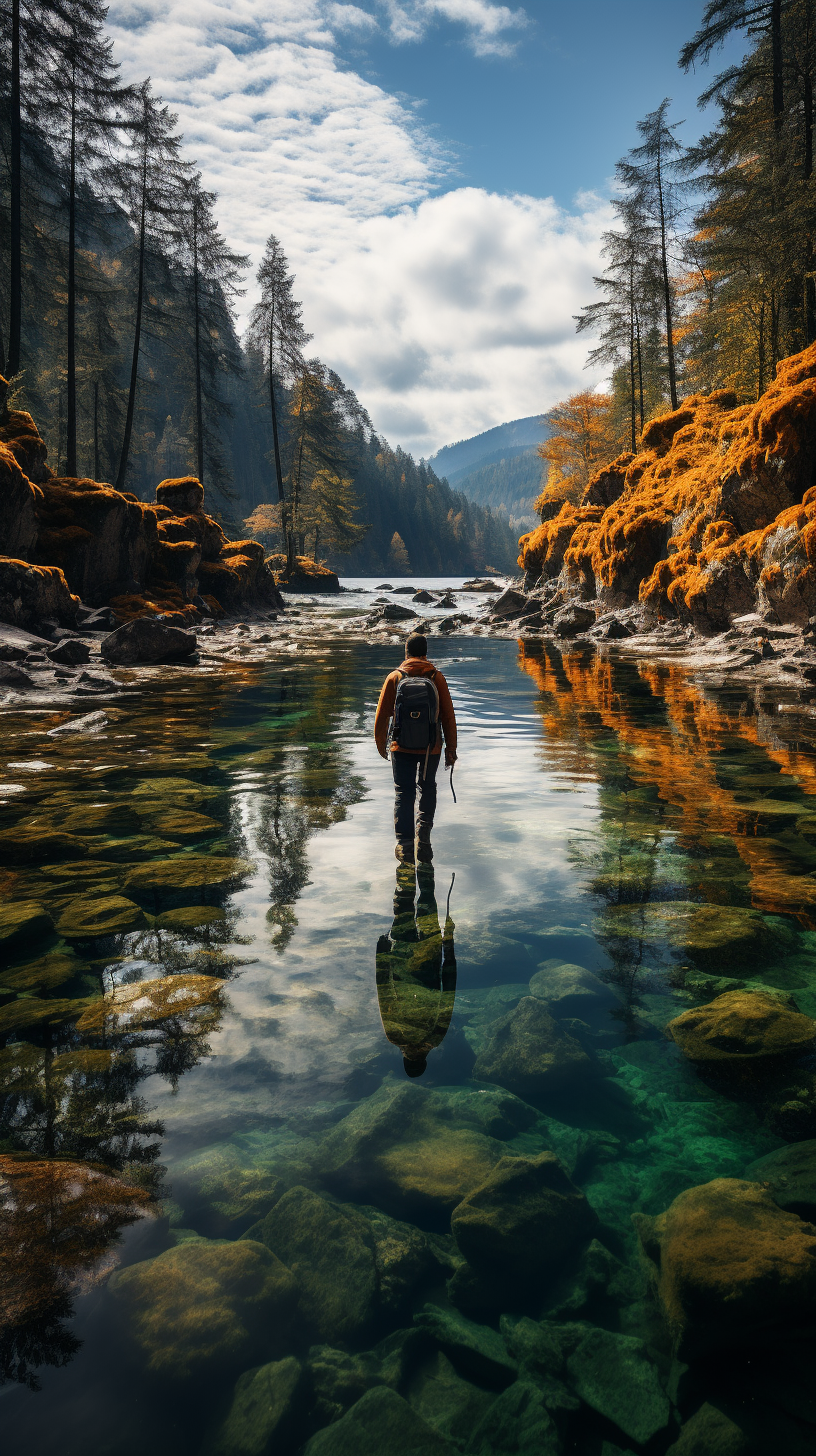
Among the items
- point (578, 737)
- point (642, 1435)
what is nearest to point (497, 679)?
point (578, 737)

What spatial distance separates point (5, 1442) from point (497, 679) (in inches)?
689

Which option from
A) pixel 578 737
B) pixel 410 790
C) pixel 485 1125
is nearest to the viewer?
pixel 485 1125

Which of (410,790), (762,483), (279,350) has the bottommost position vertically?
(410,790)

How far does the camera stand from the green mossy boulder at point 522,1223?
259 cm

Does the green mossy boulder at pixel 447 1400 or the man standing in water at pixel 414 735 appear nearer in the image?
the green mossy boulder at pixel 447 1400

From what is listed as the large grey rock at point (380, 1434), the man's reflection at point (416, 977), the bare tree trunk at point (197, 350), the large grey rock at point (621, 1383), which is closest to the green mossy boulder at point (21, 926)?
the man's reflection at point (416, 977)

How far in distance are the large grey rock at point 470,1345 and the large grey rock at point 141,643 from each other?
1792cm

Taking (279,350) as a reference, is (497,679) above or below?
below

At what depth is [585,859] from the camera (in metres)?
6.34

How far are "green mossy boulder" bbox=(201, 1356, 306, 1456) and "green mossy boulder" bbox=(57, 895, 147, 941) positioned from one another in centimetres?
323

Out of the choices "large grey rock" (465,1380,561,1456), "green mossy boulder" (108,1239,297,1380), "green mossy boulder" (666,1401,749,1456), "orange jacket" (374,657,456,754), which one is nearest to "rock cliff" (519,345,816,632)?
"orange jacket" (374,657,456,754)

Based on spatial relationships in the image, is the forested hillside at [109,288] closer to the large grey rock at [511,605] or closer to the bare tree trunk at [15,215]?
the bare tree trunk at [15,215]

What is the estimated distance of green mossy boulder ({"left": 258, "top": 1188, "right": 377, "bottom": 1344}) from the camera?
2.43 metres

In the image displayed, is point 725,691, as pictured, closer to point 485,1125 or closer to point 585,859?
point 585,859
